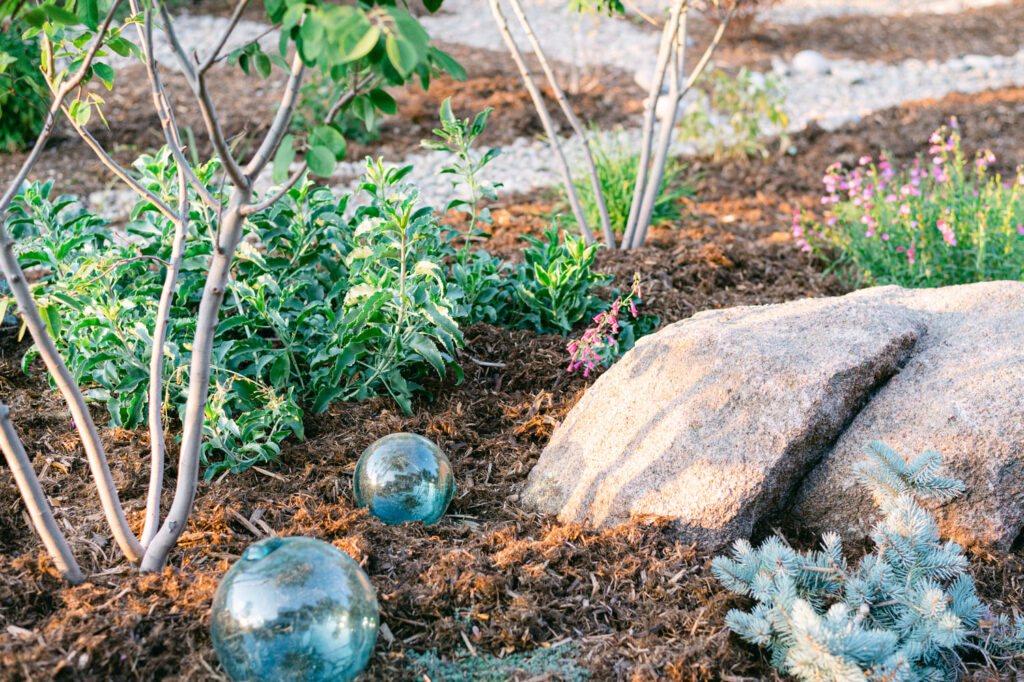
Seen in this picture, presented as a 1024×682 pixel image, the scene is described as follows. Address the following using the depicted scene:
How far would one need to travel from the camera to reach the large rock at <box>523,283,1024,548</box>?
2354 millimetres

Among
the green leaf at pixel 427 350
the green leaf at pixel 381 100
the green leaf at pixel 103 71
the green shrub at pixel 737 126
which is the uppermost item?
the green leaf at pixel 103 71

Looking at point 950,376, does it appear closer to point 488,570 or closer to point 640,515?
point 640,515

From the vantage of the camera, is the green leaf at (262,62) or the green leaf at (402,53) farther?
the green leaf at (262,62)

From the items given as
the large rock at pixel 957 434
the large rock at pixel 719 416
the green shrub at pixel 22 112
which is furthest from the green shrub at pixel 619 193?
the green shrub at pixel 22 112

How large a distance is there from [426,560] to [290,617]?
1.91 ft

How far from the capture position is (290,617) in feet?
5.66

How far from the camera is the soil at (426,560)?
1.95 metres

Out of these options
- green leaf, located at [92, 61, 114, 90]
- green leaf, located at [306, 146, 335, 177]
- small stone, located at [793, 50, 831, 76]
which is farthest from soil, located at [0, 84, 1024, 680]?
small stone, located at [793, 50, 831, 76]

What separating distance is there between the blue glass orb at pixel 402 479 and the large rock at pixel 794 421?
1.22ft

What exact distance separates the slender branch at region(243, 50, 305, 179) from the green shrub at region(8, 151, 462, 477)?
80 centimetres

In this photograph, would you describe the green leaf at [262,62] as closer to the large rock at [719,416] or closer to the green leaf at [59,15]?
the green leaf at [59,15]

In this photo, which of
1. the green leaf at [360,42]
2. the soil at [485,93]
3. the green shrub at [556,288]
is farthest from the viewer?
the soil at [485,93]

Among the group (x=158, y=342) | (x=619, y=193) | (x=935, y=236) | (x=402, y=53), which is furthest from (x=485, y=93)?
(x=402, y=53)

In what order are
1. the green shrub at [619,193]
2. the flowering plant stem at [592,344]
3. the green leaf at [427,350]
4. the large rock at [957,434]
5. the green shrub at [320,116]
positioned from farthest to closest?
the green shrub at [320,116], the green shrub at [619,193], the flowering plant stem at [592,344], the green leaf at [427,350], the large rock at [957,434]
